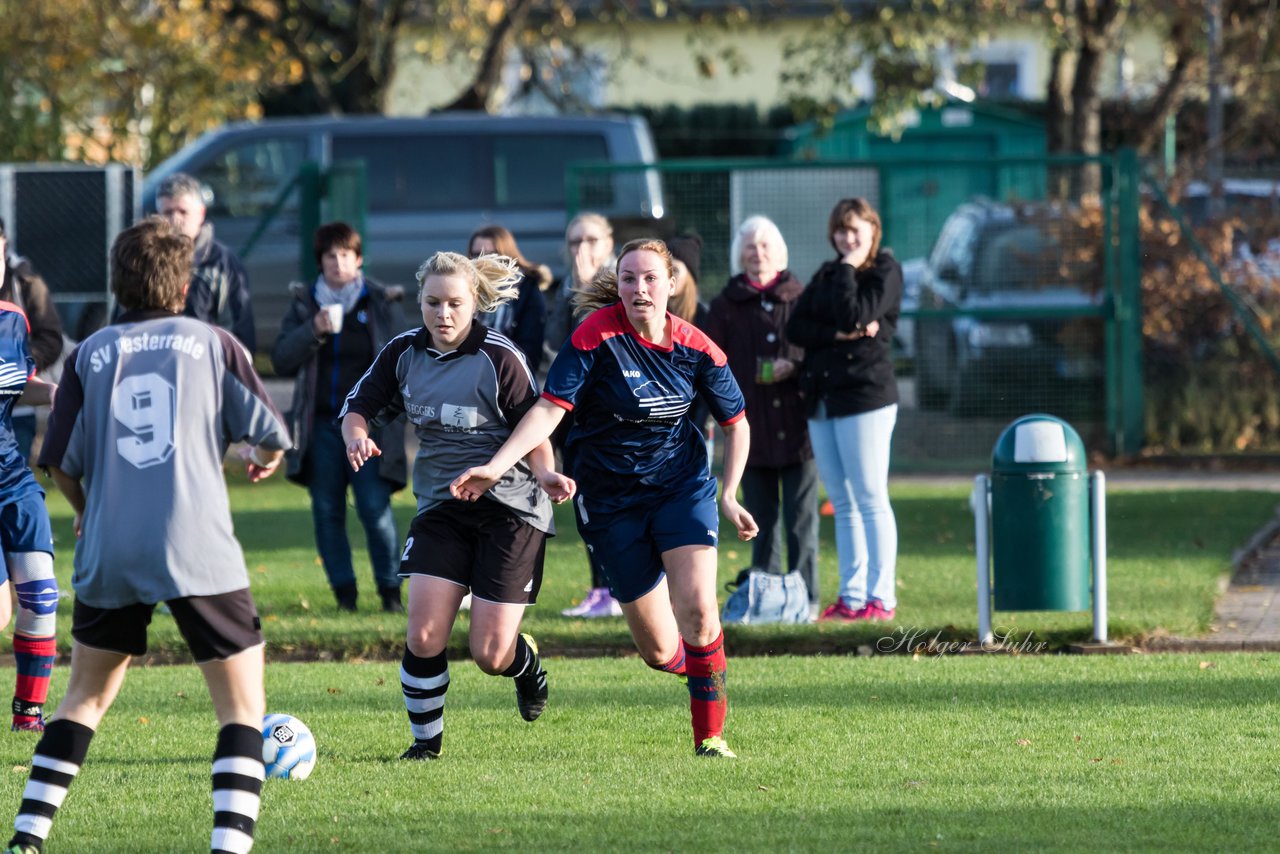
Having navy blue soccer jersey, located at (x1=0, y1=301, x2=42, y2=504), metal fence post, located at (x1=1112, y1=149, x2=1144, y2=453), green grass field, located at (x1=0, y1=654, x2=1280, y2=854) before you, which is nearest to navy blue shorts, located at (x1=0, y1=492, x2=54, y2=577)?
navy blue soccer jersey, located at (x1=0, y1=301, x2=42, y2=504)

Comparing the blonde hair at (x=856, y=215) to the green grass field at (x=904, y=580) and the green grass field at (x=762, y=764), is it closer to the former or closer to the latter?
the green grass field at (x=904, y=580)

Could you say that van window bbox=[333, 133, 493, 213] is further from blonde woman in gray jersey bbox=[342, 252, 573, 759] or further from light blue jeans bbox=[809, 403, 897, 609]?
blonde woman in gray jersey bbox=[342, 252, 573, 759]

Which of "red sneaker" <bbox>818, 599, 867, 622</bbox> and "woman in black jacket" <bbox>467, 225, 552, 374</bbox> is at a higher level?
"woman in black jacket" <bbox>467, 225, 552, 374</bbox>

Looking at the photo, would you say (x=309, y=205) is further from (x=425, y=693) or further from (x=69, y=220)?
(x=425, y=693)

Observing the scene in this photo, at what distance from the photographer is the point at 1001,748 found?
6.28 metres

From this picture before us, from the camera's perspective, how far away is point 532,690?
6.68 meters

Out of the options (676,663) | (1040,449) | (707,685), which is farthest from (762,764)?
(1040,449)

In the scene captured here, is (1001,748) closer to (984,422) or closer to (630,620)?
(630,620)

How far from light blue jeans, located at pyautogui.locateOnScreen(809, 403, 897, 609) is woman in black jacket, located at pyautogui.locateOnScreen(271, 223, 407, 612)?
2.18 m

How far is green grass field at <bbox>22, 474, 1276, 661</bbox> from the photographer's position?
28.4 ft

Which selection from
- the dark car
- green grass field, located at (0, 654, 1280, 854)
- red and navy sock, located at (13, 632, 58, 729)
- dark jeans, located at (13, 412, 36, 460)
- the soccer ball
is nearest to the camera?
green grass field, located at (0, 654, 1280, 854)

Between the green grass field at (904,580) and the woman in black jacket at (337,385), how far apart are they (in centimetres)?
40

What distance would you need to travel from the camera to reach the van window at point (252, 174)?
53.7 feet

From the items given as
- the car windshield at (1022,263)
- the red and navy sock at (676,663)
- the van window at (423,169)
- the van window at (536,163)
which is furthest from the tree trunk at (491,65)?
the red and navy sock at (676,663)
